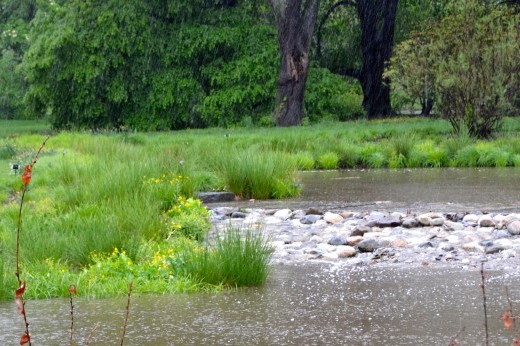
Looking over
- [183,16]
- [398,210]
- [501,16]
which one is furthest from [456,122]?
[183,16]

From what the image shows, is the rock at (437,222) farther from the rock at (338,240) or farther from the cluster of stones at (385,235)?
the rock at (338,240)

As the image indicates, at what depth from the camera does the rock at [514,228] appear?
9.67 metres

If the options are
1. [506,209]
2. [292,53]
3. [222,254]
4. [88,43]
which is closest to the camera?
[222,254]

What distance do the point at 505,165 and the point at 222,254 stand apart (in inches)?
452

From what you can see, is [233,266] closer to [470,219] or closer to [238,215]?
[470,219]

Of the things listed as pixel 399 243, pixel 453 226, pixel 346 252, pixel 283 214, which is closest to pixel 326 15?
pixel 283 214

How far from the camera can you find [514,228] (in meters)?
9.72

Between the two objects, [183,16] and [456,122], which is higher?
[183,16]

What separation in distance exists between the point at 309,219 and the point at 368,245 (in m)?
2.04

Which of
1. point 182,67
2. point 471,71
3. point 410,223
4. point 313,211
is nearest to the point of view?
point 410,223

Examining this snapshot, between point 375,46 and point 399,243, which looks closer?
point 399,243

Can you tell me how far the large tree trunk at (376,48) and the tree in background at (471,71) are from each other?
319 inches

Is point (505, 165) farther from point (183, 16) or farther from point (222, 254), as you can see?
point (183, 16)

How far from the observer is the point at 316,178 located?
56.1ft
